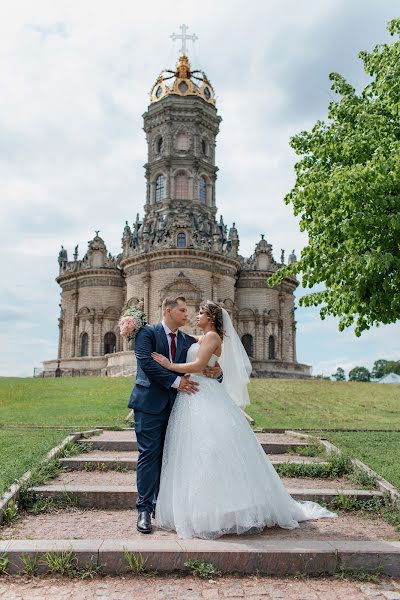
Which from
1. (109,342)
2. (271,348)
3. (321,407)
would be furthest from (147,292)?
(321,407)

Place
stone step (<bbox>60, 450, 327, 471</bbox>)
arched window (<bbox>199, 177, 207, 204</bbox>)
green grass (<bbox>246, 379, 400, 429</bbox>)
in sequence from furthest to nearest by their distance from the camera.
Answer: arched window (<bbox>199, 177, 207, 204</bbox>) < green grass (<bbox>246, 379, 400, 429</bbox>) < stone step (<bbox>60, 450, 327, 471</bbox>)

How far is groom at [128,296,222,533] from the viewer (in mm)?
6668

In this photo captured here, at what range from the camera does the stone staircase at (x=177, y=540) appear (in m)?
5.55

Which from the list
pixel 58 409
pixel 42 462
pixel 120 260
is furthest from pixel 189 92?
pixel 42 462

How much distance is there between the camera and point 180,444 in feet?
21.5

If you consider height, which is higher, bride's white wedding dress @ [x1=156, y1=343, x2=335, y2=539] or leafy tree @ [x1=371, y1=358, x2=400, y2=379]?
leafy tree @ [x1=371, y1=358, x2=400, y2=379]

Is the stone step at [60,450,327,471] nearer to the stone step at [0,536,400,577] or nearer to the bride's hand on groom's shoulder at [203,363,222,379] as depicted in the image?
the bride's hand on groom's shoulder at [203,363,222,379]

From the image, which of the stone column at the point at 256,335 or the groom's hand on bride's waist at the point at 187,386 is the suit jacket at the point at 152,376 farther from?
the stone column at the point at 256,335

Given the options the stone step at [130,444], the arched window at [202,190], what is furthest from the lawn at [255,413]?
the arched window at [202,190]

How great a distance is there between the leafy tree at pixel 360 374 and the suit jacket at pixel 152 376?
105633 mm

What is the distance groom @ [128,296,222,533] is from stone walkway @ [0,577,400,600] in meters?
1.26

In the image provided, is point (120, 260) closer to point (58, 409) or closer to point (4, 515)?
point (58, 409)

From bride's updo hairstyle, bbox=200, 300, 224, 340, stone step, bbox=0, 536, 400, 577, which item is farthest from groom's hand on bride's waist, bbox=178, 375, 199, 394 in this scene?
stone step, bbox=0, 536, 400, 577

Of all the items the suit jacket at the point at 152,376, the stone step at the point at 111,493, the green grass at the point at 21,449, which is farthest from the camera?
the green grass at the point at 21,449
